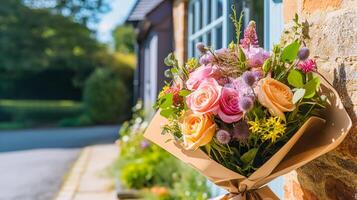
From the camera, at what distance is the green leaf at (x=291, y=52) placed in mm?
1564

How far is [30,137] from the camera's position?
13625mm

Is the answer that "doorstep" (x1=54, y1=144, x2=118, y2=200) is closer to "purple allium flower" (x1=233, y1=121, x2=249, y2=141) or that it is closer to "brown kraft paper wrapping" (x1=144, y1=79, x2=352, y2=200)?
"brown kraft paper wrapping" (x1=144, y1=79, x2=352, y2=200)

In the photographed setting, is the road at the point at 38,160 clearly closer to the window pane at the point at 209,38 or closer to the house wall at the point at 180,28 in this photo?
the house wall at the point at 180,28

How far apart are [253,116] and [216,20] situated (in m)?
2.71

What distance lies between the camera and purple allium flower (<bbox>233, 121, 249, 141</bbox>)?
149cm

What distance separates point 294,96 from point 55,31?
19.3m

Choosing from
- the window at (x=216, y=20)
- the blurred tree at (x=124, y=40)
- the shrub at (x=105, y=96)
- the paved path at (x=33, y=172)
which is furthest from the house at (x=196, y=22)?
the blurred tree at (x=124, y=40)

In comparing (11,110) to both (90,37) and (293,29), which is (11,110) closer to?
(90,37)

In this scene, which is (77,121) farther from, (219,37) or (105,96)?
(219,37)

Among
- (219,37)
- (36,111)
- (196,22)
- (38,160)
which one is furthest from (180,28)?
(36,111)

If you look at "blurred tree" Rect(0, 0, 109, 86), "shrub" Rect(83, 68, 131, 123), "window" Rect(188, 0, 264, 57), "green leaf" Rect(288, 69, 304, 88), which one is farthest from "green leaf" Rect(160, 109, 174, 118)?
"blurred tree" Rect(0, 0, 109, 86)

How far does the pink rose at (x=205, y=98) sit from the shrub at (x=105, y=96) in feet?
53.4

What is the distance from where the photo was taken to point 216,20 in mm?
4090

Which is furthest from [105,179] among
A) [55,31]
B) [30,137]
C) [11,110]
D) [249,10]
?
[55,31]
